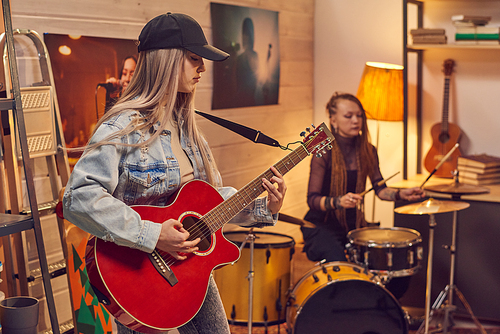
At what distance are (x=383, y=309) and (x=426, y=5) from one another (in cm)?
217

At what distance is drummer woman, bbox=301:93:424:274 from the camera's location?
2.89 meters

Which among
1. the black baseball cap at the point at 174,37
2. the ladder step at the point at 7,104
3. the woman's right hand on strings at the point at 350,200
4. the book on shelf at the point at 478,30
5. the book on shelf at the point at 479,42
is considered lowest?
the woman's right hand on strings at the point at 350,200

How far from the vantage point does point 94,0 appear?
2330 millimetres

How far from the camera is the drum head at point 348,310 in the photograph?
2.46m

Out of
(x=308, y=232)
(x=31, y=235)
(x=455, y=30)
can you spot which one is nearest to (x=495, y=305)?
(x=308, y=232)

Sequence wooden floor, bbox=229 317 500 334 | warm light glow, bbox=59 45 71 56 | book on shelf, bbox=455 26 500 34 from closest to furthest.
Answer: warm light glow, bbox=59 45 71 56 → wooden floor, bbox=229 317 500 334 → book on shelf, bbox=455 26 500 34

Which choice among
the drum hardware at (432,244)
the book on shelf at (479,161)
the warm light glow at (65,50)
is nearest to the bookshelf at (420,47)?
the book on shelf at (479,161)

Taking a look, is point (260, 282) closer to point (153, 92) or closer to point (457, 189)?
point (457, 189)

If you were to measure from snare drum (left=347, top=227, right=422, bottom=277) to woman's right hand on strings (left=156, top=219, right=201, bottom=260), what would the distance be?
1317 mm

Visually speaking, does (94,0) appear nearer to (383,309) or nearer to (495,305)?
(383,309)

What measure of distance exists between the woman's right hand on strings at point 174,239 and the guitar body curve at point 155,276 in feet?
0.17

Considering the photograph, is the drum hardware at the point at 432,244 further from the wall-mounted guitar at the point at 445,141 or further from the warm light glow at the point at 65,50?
the warm light glow at the point at 65,50

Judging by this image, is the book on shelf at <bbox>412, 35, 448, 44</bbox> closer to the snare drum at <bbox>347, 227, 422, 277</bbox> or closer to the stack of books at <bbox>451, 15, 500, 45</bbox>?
the stack of books at <bbox>451, 15, 500, 45</bbox>

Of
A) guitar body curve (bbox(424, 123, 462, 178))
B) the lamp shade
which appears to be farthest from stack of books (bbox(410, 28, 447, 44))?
guitar body curve (bbox(424, 123, 462, 178))
